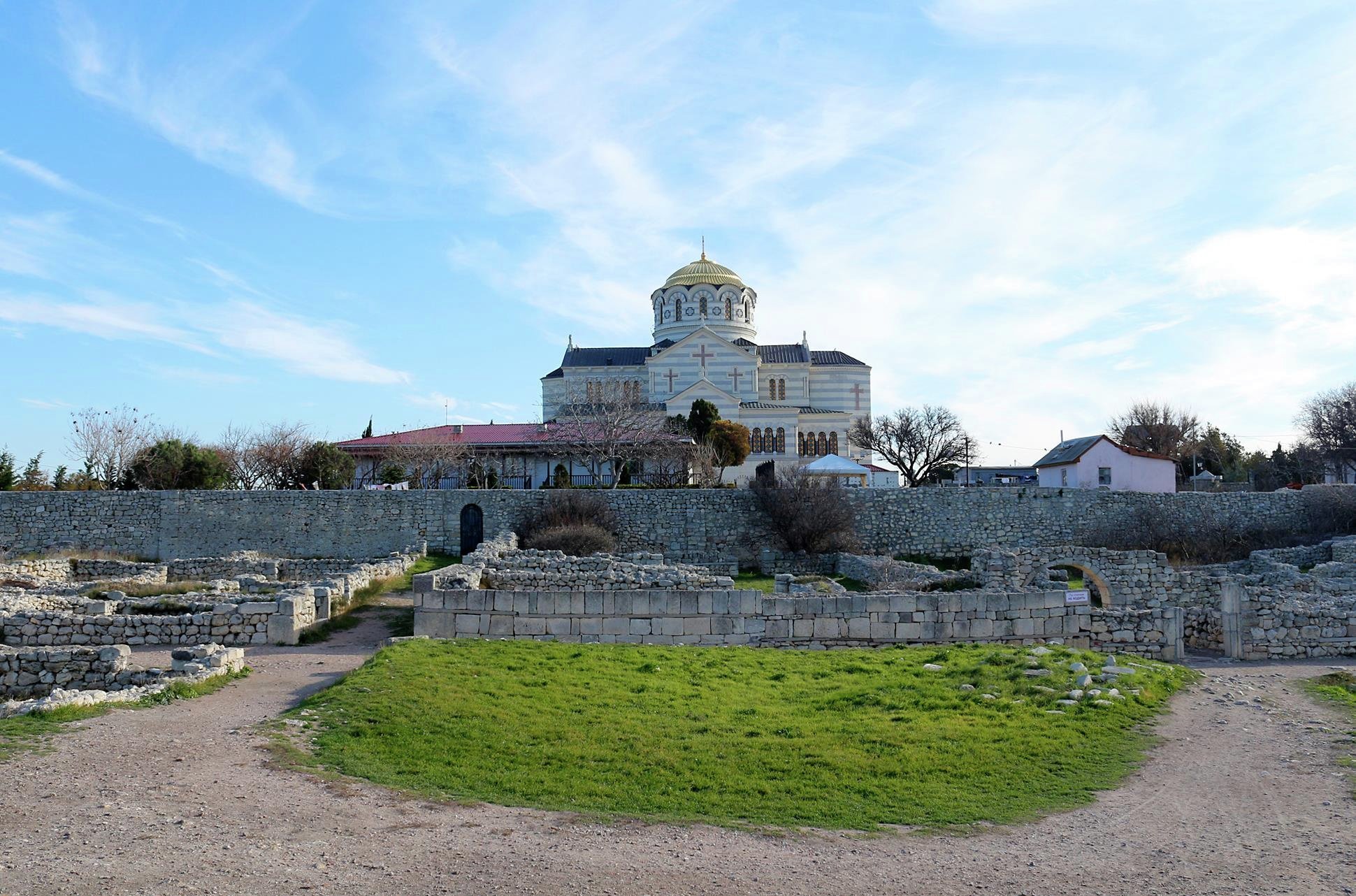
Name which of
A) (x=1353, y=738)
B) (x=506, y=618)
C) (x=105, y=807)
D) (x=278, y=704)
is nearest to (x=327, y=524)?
(x=506, y=618)

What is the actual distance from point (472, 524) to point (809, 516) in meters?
11.7

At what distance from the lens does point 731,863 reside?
6633 millimetres

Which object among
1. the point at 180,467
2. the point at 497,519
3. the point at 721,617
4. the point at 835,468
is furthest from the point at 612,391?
the point at 721,617

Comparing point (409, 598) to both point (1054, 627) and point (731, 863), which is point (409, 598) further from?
point (731, 863)

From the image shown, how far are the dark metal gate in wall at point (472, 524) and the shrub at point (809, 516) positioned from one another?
9.86 m

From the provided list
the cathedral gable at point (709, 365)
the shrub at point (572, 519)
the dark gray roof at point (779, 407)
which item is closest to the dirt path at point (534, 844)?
the shrub at point (572, 519)

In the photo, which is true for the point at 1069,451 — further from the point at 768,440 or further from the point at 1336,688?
the point at 1336,688

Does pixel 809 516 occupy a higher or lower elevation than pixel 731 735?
higher

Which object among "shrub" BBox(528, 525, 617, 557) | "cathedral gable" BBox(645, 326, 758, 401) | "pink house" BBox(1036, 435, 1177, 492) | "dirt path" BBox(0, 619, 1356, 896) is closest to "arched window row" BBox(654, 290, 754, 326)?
"cathedral gable" BBox(645, 326, 758, 401)

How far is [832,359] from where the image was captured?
66.3 m

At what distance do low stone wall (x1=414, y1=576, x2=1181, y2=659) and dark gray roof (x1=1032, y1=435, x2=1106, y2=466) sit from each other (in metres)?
27.8

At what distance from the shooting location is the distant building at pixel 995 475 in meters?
57.4

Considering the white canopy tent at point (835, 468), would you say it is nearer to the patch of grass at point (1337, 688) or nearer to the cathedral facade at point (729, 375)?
the cathedral facade at point (729, 375)

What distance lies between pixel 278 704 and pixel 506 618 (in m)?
4.42
